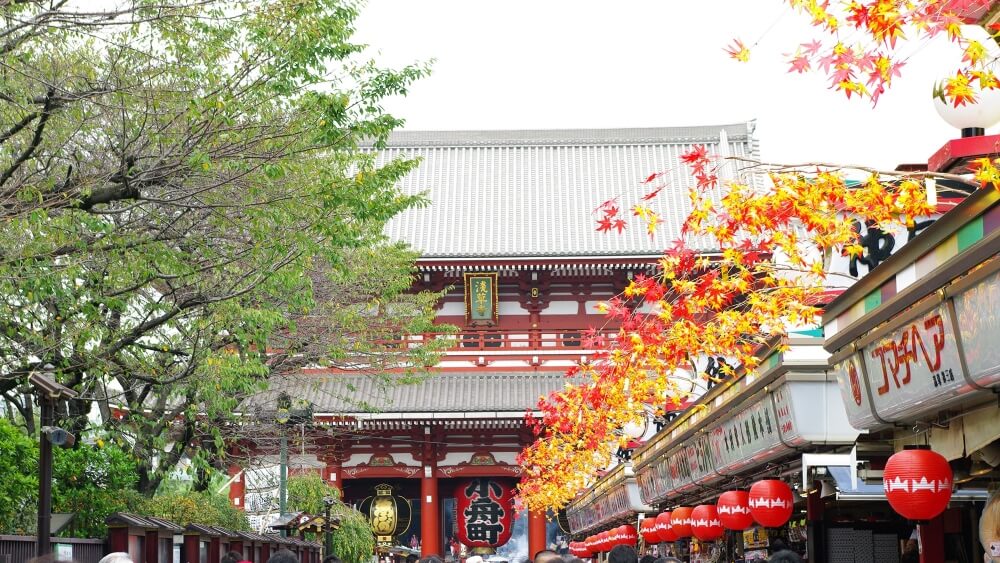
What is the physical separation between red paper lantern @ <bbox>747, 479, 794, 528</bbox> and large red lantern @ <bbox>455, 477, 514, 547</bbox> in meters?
23.8

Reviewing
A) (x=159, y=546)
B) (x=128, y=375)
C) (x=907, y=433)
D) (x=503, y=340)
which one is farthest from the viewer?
(x=503, y=340)

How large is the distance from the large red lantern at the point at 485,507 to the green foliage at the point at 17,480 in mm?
20461

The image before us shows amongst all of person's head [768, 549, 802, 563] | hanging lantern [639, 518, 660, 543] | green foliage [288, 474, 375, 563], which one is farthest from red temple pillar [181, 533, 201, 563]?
green foliage [288, 474, 375, 563]

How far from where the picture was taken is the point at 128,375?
13578mm

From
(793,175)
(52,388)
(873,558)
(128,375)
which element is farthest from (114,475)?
(793,175)

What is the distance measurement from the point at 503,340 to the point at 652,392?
16.1 metres

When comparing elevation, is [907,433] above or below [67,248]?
below

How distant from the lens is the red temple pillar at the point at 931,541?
8.77m

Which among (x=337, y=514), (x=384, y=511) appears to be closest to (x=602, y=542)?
(x=337, y=514)

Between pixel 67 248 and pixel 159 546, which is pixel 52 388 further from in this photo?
pixel 159 546

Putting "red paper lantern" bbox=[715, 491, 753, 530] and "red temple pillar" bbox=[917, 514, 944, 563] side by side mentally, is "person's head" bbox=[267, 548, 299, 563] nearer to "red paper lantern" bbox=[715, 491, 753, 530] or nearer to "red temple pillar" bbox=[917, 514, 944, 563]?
"red temple pillar" bbox=[917, 514, 944, 563]

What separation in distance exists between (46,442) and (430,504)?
75.1 feet

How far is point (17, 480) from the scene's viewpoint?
43.8 feet

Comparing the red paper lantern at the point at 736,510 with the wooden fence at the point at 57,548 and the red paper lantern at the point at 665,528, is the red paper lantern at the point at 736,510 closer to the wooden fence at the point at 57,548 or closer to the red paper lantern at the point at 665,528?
the red paper lantern at the point at 665,528
